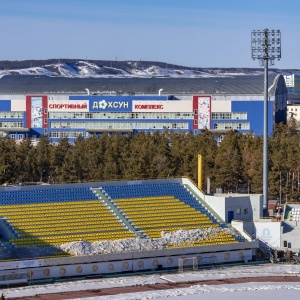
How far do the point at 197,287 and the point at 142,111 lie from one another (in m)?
56.7

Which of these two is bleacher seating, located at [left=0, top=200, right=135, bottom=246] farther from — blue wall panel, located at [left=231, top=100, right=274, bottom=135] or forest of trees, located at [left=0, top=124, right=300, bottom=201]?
blue wall panel, located at [left=231, top=100, right=274, bottom=135]

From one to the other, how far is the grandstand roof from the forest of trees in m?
29.1

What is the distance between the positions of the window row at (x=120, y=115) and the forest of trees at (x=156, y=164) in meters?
25.9

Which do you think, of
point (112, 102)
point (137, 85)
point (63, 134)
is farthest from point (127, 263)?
point (137, 85)

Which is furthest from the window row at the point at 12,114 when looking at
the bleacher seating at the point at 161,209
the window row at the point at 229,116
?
the bleacher seating at the point at 161,209

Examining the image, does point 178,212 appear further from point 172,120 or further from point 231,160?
point 172,120

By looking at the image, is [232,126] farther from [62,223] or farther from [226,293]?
[226,293]

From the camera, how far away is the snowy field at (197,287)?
30969 millimetres

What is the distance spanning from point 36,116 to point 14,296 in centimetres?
5985

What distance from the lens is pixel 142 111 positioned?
88312 mm

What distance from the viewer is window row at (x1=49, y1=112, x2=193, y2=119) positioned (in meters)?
88.2

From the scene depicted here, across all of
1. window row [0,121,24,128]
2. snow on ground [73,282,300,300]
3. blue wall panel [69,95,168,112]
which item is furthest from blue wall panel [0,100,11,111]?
snow on ground [73,282,300,300]

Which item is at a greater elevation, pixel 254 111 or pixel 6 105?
pixel 6 105

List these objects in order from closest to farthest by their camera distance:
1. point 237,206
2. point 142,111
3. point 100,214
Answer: point 100,214, point 237,206, point 142,111
